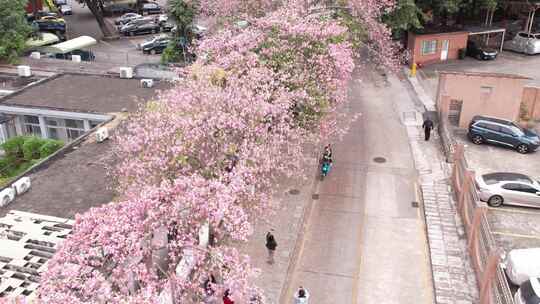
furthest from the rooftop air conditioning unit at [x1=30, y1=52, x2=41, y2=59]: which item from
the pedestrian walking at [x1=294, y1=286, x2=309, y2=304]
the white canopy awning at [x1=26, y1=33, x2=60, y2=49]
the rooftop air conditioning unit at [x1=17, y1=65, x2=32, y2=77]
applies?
the pedestrian walking at [x1=294, y1=286, x2=309, y2=304]

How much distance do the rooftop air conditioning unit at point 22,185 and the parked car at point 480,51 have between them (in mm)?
38030

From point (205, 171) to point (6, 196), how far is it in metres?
6.80

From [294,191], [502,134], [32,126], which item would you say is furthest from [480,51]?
[32,126]

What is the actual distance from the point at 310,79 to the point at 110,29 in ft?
130

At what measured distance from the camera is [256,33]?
24.0 m

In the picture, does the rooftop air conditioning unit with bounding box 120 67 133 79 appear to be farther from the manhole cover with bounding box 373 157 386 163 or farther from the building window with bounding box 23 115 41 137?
the manhole cover with bounding box 373 157 386 163

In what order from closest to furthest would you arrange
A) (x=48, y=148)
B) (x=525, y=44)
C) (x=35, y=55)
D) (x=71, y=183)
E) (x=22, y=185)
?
1. (x=22, y=185)
2. (x=71, y=183)
3. (x=48, y=148)
4. (x=35, y=55)
5. (x=525, y=44)

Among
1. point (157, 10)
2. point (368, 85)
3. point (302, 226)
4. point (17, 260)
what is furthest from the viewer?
point (157, 10)

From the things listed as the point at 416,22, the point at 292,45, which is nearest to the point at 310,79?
the point at 292,45

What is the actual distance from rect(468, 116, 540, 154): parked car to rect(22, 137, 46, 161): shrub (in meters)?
22.0

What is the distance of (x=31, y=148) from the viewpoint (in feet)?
76.3

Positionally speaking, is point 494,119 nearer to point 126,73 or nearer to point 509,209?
point 509,209

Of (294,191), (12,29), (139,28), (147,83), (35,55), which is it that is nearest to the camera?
(294,191)

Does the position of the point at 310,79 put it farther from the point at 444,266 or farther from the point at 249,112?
the point at 444,266
